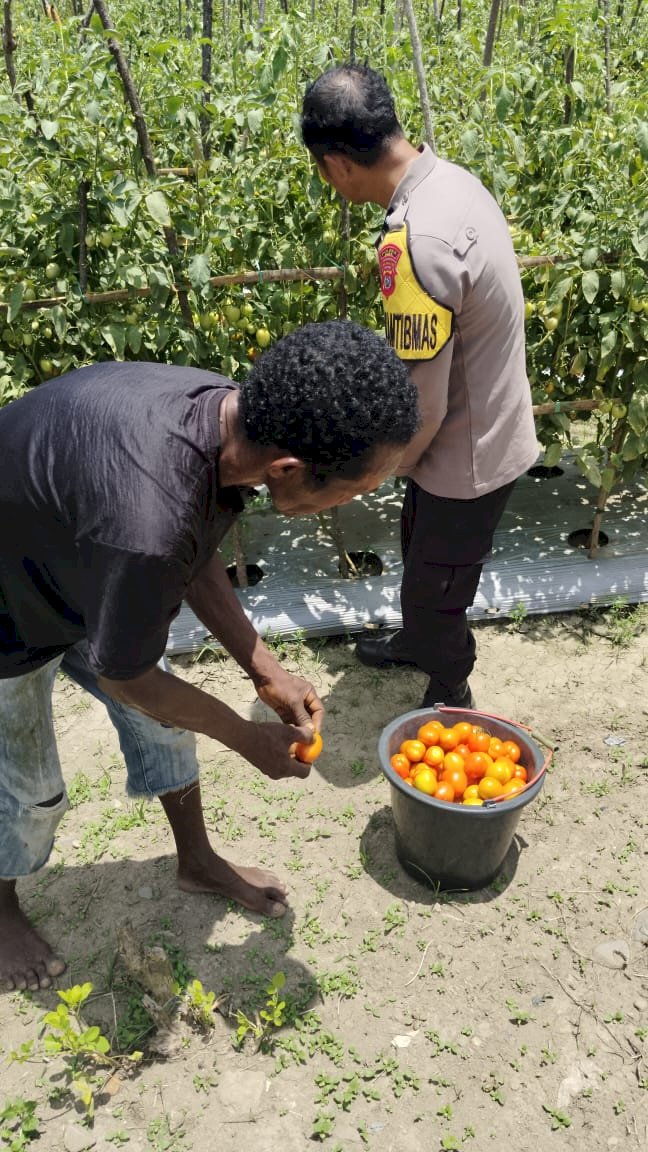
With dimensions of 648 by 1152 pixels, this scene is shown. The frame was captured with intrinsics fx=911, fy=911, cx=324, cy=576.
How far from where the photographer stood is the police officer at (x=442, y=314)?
2.25m

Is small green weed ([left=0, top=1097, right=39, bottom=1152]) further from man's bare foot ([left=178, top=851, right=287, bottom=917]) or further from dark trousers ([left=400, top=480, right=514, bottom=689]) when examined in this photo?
dark trousers ([left=400, top=480, right=514, bottom=689])

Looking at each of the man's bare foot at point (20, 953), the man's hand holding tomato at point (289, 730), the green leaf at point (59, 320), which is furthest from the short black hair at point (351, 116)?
the man's bare foot at point (20, 953)

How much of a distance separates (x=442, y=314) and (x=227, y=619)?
3.04ft

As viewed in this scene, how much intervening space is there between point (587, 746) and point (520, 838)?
1.61 feet

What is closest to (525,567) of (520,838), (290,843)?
(520,838)

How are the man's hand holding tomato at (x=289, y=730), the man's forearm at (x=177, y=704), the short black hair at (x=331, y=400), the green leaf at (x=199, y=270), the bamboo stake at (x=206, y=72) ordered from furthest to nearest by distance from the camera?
the bamboo stake at (x=206, y=72), the green leaf at (x=199, y=270), the man's hand holding tomato at (x=289, y=730), the man's forearm at (x=177, y=704), the short black hair at (x=331, y=400)

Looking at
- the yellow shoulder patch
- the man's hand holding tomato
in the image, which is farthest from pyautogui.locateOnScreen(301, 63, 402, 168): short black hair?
the man's hand holding tomato

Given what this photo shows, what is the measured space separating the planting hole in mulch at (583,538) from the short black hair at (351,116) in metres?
2.23

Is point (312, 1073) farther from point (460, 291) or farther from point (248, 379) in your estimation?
point (460, 291)

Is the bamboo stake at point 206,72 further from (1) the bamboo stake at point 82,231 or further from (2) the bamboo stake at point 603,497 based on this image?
(2) the bamboo stake at point 603,497

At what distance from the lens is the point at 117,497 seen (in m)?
1.41

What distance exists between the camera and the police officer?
225 cm

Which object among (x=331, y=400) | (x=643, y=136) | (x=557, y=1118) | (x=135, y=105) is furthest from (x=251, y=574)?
(x=331, y=400)

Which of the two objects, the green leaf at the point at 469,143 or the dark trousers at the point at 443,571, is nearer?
the dark trousers at the point at 443,571
